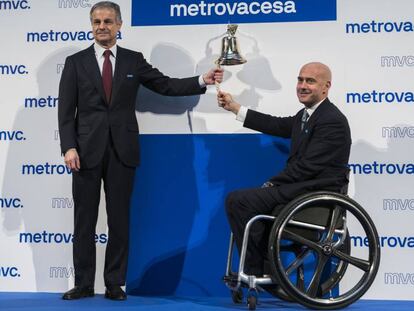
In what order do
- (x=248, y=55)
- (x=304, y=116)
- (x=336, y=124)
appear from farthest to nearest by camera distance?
(x=248, y=55)
(x=304, y=116)
(x=336, y=124)

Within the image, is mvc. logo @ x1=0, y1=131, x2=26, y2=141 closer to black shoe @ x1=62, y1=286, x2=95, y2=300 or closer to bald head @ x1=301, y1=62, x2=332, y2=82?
black shoe @ x1=62, y1=286, x2=95, y2=300

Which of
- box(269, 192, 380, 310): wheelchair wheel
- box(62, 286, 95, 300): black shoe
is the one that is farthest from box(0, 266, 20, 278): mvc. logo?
box(269, 192, 380, 310): wheelchair wheel

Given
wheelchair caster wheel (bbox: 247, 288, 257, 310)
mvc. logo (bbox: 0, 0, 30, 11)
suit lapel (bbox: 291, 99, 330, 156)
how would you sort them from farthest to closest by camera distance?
mvc. logo (bbox: 0, 0, 30, 11)
suit lapel (bbox: 291, 99, 330, 156)
wheelchair caster wheel (bbox: 247, 288, 257, 310)

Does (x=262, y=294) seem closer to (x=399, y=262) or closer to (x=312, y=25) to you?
(x=399, y=262)

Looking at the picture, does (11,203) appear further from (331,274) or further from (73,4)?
(331,274)

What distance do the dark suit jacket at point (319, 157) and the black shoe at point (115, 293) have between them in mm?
1157

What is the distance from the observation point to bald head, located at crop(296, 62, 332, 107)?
12.4 feet

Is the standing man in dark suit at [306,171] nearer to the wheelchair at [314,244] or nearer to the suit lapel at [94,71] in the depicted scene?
the wheelchair at [314,244]

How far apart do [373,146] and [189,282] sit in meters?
1.46

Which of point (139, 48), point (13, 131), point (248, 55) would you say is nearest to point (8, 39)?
point (13, 131)

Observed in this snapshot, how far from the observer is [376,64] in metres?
4.34

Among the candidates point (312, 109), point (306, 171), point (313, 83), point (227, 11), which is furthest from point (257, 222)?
point (227, 11)

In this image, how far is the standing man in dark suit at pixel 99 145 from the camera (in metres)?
4.01

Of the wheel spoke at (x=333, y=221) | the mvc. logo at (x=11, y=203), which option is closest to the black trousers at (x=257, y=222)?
the wheel spoke at (x=333, y=221)
